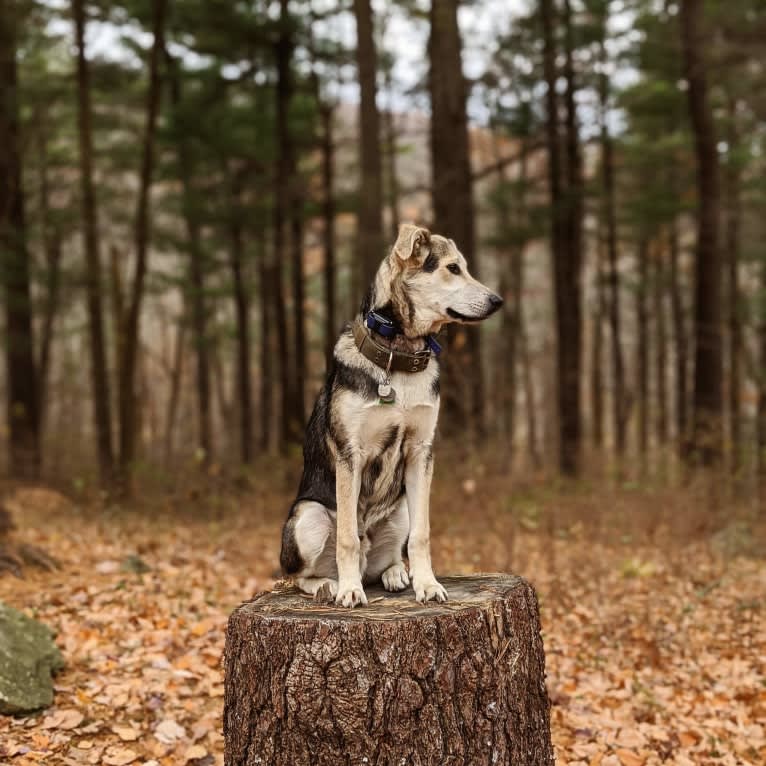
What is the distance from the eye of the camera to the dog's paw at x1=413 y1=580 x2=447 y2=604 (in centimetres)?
391

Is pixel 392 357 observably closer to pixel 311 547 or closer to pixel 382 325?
pixel 382 325

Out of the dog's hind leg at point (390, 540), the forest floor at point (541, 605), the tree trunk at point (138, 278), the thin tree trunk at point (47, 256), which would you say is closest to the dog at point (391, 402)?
the dog's hind leg at point (390, 540)

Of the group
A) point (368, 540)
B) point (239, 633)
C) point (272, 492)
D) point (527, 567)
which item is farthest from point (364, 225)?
point (239, 633)

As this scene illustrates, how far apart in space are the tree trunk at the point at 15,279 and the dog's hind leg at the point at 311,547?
12406 mm

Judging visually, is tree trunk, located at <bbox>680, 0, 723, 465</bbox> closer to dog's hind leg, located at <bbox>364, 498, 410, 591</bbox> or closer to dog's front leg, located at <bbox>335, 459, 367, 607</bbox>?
dog's hind leg, located at <bbox>364, 498, 410, 591</bbox>

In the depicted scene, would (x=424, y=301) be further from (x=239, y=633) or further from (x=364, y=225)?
(x=364, y=225)

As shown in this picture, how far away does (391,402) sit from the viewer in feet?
12.7

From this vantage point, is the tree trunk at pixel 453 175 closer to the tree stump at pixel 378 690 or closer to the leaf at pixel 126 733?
the leaf at pixel 126 733

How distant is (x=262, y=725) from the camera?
3.56 metres

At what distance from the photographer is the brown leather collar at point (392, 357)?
A: 390 cm

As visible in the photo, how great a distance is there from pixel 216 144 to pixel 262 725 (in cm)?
1738

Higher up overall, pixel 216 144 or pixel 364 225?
pixel 216 144

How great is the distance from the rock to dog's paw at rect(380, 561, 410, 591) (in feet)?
7.80

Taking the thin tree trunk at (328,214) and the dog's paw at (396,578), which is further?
the thin tree trunk at (328,214)
